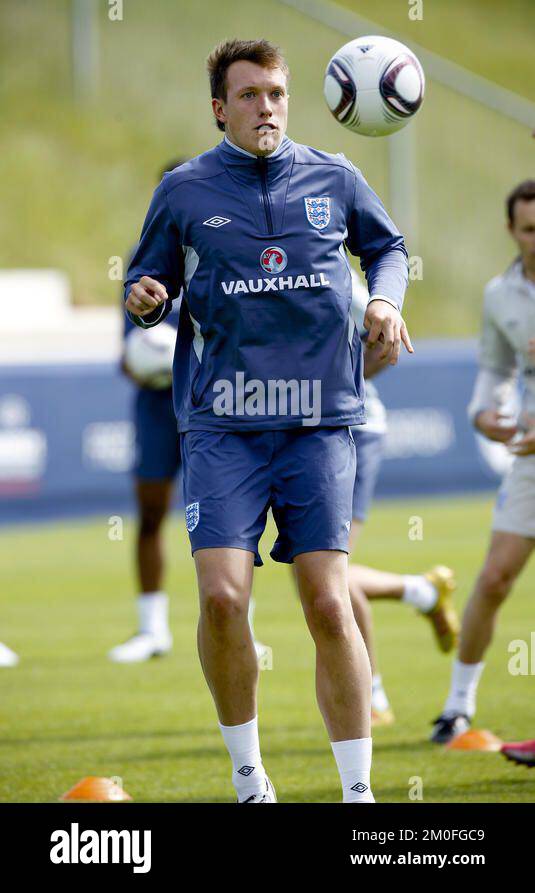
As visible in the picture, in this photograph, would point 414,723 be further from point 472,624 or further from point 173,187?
point 173,187

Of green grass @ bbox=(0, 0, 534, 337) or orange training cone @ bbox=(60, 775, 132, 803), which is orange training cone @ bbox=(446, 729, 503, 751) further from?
green grass @ bbox=(0, 0, 534, 337)

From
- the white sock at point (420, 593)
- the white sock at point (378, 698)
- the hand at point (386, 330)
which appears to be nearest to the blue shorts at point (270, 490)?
the hand at point (386, 330)

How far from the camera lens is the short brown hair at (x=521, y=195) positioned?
6.41m

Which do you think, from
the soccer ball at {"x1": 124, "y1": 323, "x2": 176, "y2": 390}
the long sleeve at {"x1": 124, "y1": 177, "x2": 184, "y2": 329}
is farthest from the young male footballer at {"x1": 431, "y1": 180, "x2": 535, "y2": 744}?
the soccer ball at {"x1": 124, "y1": 323, "x2": 176, "y2": 390}

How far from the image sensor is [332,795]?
18.6 ft

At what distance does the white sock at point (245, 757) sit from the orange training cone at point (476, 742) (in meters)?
1.83

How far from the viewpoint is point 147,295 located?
15.8 ft

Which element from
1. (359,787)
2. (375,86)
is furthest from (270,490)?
(375,86)

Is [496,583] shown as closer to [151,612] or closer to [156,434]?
[156,434]

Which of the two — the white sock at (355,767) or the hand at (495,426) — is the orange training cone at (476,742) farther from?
the white sock at (355,767)
